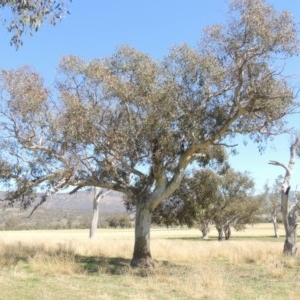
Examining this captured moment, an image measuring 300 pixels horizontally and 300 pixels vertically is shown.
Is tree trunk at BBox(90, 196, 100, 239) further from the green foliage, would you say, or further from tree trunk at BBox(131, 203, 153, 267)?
the green foliage

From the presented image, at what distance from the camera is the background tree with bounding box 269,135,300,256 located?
23.8 metres

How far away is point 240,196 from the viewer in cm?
6253

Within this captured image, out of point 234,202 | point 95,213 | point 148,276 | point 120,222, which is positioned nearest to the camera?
point 148,276

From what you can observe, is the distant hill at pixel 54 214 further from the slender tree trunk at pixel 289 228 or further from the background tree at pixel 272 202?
the background tree at pixel 272 202

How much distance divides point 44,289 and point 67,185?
7.13 meters

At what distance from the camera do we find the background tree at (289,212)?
78.2 ft

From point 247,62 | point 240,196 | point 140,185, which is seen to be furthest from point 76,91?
point 240,196

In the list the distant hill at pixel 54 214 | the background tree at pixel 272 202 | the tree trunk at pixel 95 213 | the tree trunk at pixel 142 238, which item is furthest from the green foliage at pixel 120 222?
the tree trunk at pixel 142 238

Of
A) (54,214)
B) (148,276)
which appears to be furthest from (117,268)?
(54,214)

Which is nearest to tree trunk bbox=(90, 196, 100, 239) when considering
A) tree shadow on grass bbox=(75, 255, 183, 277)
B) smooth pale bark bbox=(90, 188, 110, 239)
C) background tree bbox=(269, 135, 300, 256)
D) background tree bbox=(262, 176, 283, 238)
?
smooth pale bark bbox=(90, 188, 110, 239)

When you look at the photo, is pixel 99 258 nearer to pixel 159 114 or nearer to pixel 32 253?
pixel 32 253

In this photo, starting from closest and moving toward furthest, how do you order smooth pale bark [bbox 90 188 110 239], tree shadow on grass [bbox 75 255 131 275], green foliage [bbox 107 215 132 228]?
tree shadow on grass [bbox 75 255 131 275]
smooth pale bark [bbox 90 188 110 239]
green foliage [bbox 107 215 132 228]

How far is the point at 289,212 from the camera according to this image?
24.7 meters

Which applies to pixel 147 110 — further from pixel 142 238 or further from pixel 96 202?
pixel 96 202
